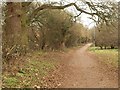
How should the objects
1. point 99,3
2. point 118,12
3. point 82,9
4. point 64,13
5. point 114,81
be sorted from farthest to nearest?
point 64,13 < point 82,9 < point 99,3 < point 118,12 < point 114,81

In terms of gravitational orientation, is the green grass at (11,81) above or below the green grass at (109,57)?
above

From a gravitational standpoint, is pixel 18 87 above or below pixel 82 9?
below

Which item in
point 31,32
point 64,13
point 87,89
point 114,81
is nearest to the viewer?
point 87,89

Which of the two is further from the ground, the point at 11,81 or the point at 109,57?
the point at 11,81

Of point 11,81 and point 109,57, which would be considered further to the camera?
point 109,57

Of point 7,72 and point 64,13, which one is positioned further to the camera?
point 64,13

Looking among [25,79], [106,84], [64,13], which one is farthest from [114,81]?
[64,13]

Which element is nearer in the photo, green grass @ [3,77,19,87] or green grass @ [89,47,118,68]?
green grass @ [3,77,19,87]

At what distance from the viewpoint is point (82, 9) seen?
22.9m

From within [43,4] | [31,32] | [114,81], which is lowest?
[114,81]

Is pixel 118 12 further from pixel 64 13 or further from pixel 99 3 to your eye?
pixel 64 13

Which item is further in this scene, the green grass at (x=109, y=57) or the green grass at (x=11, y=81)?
the green grass at (x=109, y=57)

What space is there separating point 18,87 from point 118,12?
11.4 meters

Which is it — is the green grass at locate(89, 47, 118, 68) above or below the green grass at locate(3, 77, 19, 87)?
below
